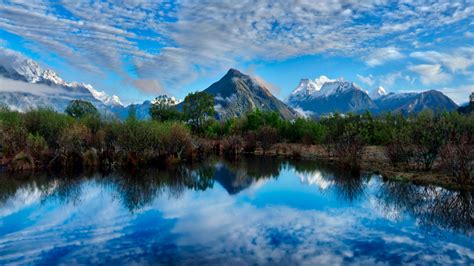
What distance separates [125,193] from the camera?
83.4 feet

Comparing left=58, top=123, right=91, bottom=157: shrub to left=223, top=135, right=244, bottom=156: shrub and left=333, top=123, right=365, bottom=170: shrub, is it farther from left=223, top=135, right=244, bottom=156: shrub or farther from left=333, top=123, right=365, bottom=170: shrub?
left=333, top=123, right=365, bottom=170: shrub

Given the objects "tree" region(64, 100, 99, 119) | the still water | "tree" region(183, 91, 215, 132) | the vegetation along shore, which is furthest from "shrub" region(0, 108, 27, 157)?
"tree" region(64, 100, 99, 119)

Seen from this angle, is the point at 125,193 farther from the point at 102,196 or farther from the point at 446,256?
the point at 446,256

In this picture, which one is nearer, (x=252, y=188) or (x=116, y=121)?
(x=252, y=188)

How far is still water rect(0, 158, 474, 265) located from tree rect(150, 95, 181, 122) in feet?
200

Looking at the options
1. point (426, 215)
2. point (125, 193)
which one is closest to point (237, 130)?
point (125, 193)

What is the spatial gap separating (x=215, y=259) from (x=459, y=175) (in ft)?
68.9

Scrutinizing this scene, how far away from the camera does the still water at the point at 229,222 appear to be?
45.8ft

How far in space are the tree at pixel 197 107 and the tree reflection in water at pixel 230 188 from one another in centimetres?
5227

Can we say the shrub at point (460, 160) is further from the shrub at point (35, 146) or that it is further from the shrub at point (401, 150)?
the shrub at point (35, 146)

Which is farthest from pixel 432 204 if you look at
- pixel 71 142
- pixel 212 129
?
pixel 212 129

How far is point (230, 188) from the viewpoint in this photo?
29594mm

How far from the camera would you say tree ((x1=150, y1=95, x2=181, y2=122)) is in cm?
9156

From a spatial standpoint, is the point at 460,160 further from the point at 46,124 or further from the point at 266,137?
the point at 46,124
